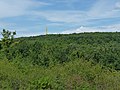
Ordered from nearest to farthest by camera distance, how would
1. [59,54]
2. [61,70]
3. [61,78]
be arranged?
[61,78] < [61,70] < [59,54]

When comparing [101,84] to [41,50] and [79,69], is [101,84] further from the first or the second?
[41,50]

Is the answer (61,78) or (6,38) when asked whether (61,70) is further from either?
(6,38)

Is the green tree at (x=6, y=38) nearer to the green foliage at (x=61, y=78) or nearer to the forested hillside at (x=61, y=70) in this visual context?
the forested hillside at (x=61, y=70)

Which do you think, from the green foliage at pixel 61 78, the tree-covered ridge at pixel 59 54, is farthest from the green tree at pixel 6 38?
the green foliage at pixel 61 78

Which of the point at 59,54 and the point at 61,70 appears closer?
the point at 61,70

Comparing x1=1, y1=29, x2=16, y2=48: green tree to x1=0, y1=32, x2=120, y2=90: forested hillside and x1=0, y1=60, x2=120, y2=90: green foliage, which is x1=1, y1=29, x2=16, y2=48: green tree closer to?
x1=0, y1=32, x2=120, y2=90: forested hillside

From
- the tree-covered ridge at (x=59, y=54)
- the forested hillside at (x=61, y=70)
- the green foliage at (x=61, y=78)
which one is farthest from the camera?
the tree-covered ridge at (x=59, y=54)

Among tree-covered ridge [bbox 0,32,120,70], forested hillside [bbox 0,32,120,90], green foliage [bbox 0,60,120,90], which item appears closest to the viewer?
green foliage [bbox 0,60,120,90]

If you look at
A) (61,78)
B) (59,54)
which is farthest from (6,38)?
(61,78)

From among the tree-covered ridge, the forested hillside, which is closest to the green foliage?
the forested hillside

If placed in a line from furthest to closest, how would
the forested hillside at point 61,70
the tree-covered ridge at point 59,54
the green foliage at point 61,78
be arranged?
the tree-covered ridge at point 59,54
the forested hillside at point 61,70
the green foliage at point 61,78

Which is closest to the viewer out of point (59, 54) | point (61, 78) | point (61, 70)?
point (61, 78)

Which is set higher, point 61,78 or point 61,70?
point 61,70

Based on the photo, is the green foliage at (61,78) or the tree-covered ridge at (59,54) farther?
the tree-covered ridge at (59,54)
